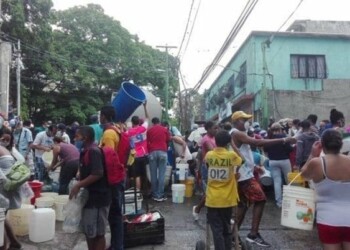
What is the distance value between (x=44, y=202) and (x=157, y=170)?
2.95 metres

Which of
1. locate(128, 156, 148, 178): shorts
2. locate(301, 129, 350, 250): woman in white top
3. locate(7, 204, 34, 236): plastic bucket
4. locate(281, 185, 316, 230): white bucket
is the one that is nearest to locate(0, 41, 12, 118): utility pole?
locate(128, 156, 148, 178): shorts

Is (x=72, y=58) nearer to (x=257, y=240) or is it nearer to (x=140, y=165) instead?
(x=140, y=165)

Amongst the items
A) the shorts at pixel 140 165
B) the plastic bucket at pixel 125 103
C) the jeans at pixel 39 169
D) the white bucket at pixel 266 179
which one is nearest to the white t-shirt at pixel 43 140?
the jeans at pixel 39 169

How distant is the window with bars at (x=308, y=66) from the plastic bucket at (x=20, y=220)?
18679 mm

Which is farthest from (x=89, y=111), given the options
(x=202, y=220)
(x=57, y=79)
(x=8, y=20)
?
(x=202, y=220)

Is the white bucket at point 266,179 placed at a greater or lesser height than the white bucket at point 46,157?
lesser

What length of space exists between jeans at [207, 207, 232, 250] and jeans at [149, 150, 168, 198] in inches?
165

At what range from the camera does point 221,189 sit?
4875 mm

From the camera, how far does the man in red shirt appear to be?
9062mm

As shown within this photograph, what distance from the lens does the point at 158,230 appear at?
19.6 feet

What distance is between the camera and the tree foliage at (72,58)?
24.8 meters

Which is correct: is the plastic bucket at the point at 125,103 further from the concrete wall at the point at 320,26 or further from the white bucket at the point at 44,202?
the concrete wall at the point at 320,26

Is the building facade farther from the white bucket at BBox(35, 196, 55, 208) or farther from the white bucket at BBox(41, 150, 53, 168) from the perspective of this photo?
the white bucket at BBox(35, 196, 55, 208)

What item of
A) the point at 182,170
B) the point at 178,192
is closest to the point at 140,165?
the point at 182,170
